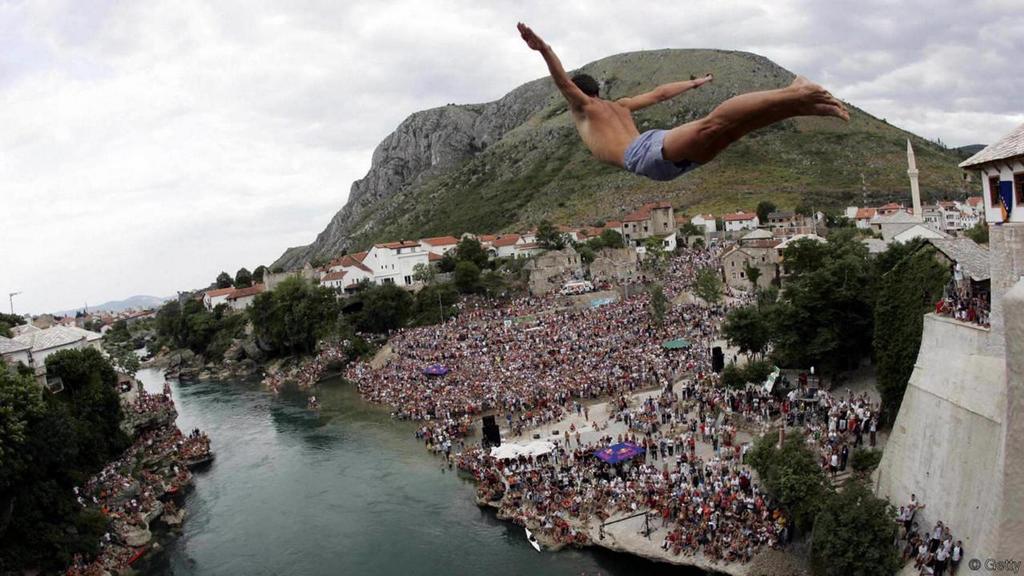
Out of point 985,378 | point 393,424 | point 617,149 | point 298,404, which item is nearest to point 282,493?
point 393,424

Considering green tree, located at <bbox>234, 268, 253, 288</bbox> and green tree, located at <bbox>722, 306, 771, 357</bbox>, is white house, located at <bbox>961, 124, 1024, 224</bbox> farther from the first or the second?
green tree, located at <bbox>234, 268, 253, 288</bbox>

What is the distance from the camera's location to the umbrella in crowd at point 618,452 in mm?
23208

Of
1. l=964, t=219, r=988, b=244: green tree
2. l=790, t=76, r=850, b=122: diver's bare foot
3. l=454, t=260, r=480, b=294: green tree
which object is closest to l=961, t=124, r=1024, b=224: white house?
l=790, t=76, r=850, b=122: diver's bare foot

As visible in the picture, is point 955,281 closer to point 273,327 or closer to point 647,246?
point 647,246

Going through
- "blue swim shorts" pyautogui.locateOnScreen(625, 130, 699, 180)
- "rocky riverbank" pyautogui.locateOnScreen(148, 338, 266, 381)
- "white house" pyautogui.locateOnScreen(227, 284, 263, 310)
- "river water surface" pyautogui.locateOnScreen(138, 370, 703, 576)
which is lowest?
"river water surface" pyautogui.locateOnScreen(138, 370, 703, 576)

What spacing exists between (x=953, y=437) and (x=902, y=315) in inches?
226

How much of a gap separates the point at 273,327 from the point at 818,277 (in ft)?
161

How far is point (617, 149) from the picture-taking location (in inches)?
168

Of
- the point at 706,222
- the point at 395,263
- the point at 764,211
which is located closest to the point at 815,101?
the point at 395,263

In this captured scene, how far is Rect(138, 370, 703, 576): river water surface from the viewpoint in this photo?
68.5 feet

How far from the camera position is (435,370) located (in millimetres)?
41906

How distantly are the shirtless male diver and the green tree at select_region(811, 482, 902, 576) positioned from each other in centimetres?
1371

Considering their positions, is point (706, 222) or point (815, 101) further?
point (706, 222)

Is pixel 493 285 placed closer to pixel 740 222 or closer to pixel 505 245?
pixel 505 245
